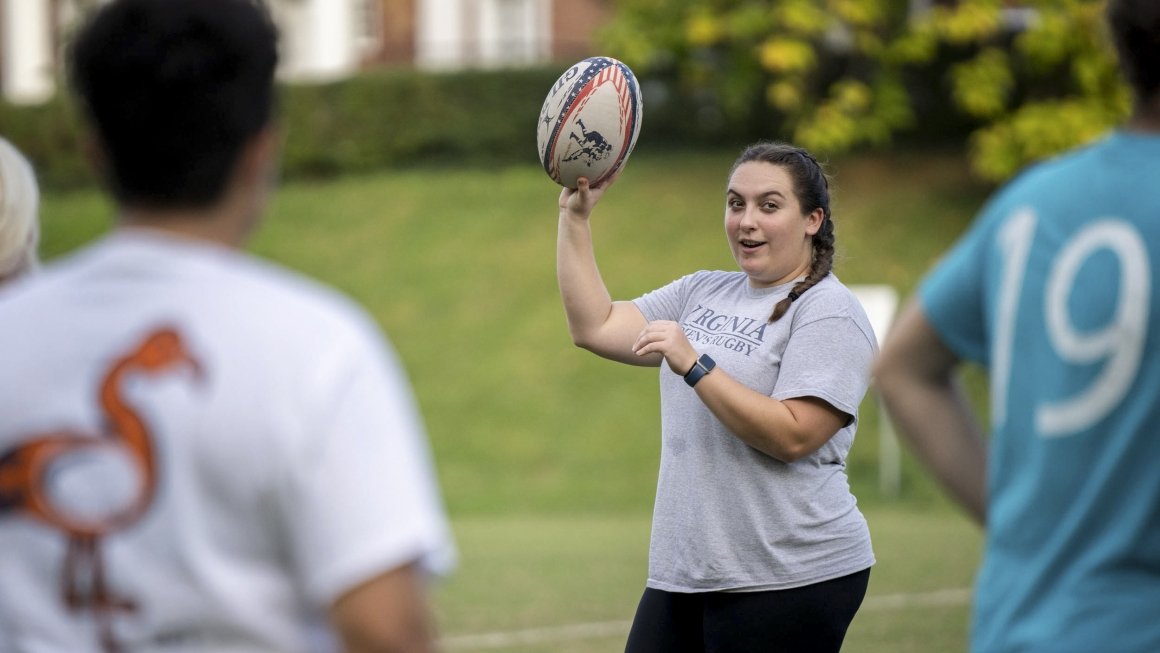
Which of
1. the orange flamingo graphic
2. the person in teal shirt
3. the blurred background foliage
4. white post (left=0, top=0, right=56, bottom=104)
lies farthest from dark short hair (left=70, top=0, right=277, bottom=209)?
white post (left=0, top=0, right=56, bottom=104)

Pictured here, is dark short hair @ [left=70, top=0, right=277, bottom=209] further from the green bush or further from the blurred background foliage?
the green bush

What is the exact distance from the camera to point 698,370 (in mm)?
3846

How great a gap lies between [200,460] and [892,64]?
21979 millimetres

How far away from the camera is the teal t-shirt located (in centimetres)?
224

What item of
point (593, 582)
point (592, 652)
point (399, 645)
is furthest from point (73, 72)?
point (593, 582)

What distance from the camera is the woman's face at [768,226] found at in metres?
4.20

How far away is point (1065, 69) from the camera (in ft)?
73.0

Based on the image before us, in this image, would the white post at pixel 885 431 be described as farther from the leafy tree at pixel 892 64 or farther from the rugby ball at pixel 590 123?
the rugby ball at pixel 590 123

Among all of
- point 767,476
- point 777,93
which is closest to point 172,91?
point 767,476

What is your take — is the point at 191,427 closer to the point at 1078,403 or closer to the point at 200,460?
the point at 200,460

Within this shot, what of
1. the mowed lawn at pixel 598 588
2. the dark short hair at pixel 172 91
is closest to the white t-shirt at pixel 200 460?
the dark short hair at pixel 172 91

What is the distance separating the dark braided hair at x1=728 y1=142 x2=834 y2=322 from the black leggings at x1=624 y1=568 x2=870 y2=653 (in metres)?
0.84

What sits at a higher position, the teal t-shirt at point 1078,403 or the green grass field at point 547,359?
the teal t-shirt at point 1078,403

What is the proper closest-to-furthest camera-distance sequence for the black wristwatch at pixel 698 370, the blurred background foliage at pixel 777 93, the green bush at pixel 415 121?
the black wristwatch at pixel 698 370 → the blurred background foliage at pixel 777 93 → the green bush at pixel 415 121
